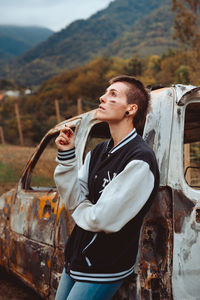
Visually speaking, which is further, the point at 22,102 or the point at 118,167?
the point at 22,102

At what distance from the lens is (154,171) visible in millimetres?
1664

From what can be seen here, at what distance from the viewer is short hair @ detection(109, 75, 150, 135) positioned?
1.92m

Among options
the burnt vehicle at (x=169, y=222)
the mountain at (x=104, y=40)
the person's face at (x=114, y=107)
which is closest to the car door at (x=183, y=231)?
the burnt vehicle at (x=169, y=222)

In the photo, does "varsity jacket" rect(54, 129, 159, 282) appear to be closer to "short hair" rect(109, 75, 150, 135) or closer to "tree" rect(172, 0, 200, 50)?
"short hair" rect(109, 75, 150, 135)

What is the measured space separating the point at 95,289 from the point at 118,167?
0.59 meters

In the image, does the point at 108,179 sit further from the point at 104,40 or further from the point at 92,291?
the point at 104,40

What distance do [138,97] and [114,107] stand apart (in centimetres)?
16

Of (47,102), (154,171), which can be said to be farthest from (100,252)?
(47,102)

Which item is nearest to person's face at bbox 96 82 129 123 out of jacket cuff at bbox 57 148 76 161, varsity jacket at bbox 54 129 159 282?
varsity jacket at bbox 54 129 159 282

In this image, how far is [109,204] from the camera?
1.54 m

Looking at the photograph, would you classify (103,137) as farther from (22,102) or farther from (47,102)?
(22,102)

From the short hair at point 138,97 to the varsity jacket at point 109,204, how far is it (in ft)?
0.48

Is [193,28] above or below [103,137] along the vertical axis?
above

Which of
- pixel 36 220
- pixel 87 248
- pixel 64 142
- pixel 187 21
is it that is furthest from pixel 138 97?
pixel 187 21
